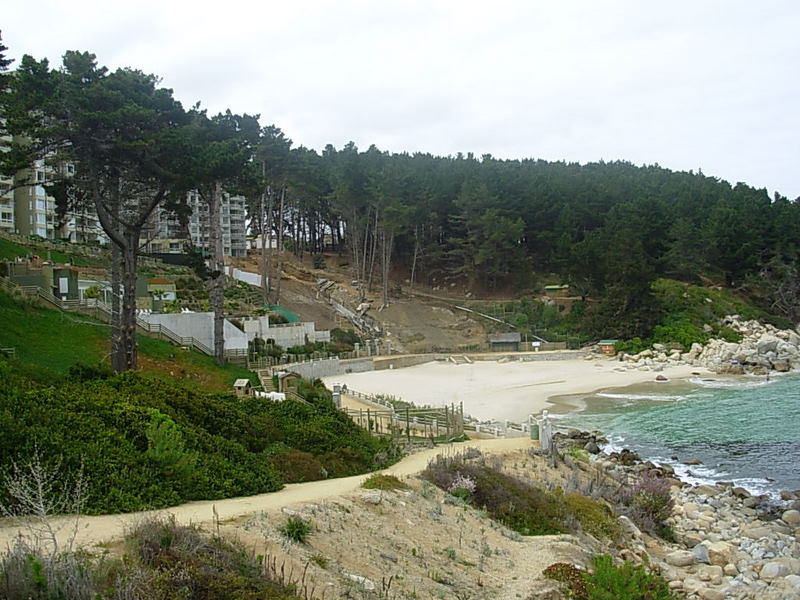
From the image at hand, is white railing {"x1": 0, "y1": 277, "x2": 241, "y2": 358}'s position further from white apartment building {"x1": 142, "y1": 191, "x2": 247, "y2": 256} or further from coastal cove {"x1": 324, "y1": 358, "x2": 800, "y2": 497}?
white apartment building {"x1": 142, "y1": 191, "x2": 247, "y2": 256}

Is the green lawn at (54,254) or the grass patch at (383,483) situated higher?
the green lawn at (54,254)

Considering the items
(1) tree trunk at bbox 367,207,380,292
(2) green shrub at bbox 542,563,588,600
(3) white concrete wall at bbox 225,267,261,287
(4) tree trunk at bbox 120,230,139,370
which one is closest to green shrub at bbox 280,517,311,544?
(2) green shrub at bbox 542,563,588,600

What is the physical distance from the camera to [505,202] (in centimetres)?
7244

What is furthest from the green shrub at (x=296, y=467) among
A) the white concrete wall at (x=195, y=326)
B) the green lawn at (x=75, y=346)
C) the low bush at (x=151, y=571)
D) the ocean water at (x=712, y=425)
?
the white concrete wall at (x=195, y=326)

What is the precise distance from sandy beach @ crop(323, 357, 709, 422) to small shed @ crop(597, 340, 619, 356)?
50.7 inches

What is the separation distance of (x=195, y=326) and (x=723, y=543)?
28671mm

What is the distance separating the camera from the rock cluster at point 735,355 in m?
50.6

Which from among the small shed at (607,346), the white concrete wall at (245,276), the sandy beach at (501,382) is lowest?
the sandy beach at (501,382)

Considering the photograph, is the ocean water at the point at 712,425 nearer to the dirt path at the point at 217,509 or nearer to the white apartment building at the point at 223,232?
the dirt path at the point at 217,509

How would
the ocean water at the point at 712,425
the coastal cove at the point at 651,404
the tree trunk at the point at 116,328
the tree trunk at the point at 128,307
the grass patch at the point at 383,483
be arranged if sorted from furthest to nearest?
the coastal cove at the point at 651,404, the tree trunk at the point at 116,328, the tree trunk at the point at 128,307, the ocean water at the point at 712,425, the grass patch at the point at 383,483

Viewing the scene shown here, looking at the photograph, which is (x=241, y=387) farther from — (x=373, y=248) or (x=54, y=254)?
(x=373, y=248)

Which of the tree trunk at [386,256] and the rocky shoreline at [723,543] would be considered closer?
the rocky shoreline at [723,543]

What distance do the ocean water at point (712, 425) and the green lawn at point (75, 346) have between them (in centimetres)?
1614

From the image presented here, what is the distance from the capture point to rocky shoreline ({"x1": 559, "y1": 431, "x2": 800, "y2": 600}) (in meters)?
13.3
